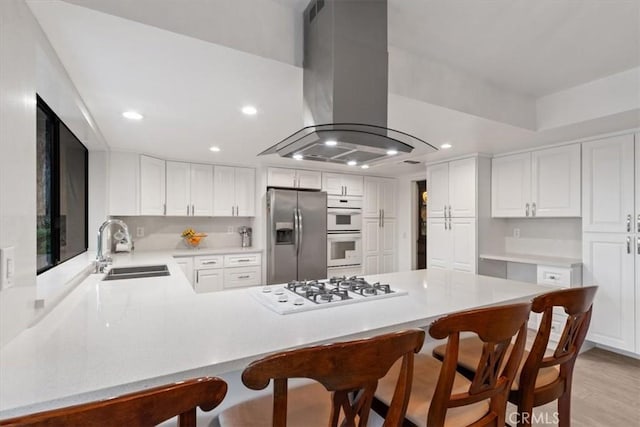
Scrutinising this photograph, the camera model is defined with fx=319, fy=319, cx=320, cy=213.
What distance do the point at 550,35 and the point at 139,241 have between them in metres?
4.58

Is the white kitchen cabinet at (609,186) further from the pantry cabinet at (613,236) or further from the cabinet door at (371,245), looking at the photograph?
the cabinet door at (371,245)

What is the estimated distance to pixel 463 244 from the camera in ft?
12.7

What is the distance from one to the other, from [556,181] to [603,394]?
1956mm

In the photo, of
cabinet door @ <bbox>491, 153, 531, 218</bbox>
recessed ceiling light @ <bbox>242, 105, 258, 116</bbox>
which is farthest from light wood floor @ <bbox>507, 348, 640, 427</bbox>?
recessed ceiling light @ <bbox>242, 105, 258, 116</bbox>

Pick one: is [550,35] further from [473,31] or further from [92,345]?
[92,345]

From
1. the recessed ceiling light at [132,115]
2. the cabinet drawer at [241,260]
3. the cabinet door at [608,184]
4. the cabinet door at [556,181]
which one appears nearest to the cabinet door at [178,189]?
the cabinet drawer at [241,260]

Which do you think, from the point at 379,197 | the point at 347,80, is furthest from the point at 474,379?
the point at 379,197

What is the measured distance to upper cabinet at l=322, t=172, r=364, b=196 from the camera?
15.8ft

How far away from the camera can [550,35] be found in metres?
1.85

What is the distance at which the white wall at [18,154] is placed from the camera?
1007mm

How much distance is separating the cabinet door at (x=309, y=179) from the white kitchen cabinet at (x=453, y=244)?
5.45 ft

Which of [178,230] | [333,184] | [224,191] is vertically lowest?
[178,230]

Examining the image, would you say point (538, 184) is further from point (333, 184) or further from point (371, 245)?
point (333, 184)

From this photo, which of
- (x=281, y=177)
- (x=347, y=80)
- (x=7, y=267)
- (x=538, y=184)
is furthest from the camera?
(x=281, y=177)
